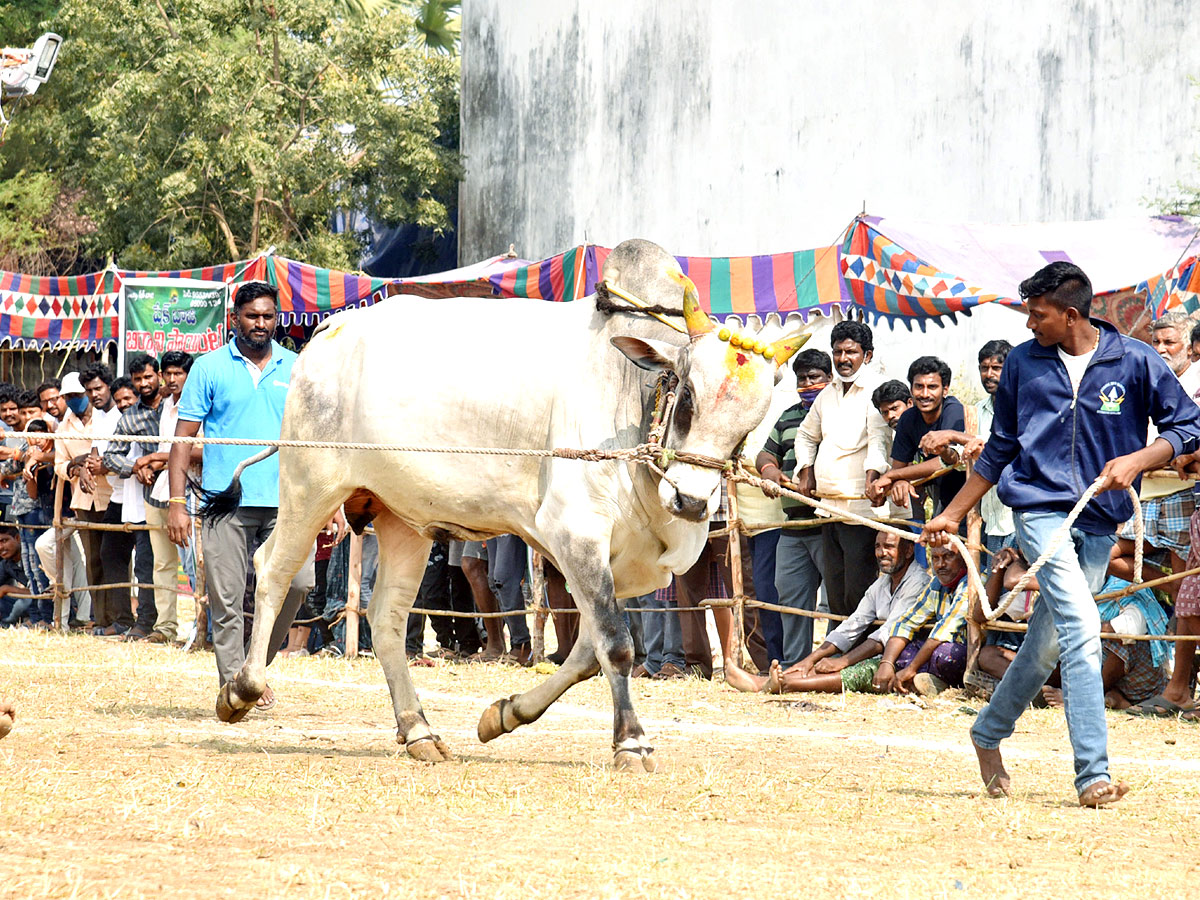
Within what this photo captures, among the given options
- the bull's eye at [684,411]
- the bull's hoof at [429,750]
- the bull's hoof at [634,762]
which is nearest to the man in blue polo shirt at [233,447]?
the bull's hoof at [429,750]

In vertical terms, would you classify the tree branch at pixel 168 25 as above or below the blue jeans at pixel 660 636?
above

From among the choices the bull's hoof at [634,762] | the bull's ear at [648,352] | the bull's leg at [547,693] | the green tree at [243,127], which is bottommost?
the bull's hoof at [634,762]

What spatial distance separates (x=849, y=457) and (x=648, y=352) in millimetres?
3634

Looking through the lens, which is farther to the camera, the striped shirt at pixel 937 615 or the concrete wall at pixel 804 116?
the concrete wall at pixel 804 116

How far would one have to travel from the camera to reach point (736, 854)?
4.35 m

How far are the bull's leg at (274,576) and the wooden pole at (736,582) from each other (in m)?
3.52

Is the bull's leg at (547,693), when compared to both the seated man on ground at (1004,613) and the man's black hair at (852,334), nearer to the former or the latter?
the seated man on ground at (1004,613)

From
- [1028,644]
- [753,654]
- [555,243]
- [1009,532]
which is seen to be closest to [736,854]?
[1028,644]

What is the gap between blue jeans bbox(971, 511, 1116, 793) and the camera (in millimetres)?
5188

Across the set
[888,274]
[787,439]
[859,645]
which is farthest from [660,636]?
[888,274]

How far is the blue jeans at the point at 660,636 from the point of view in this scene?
405 inches

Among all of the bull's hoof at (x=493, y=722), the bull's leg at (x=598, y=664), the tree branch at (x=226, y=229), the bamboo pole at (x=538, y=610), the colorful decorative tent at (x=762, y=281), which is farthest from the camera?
the tree branch at (x=226, y=229)

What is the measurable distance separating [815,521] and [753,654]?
4.01 ft

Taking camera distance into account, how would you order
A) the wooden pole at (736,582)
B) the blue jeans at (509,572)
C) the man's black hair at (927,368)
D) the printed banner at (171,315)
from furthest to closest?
1. the printed banner at (171,315)
2. the blue jeans at (509,572)
3. the wooden pole at (736,582)
4. the man's black hair at (927,368)
